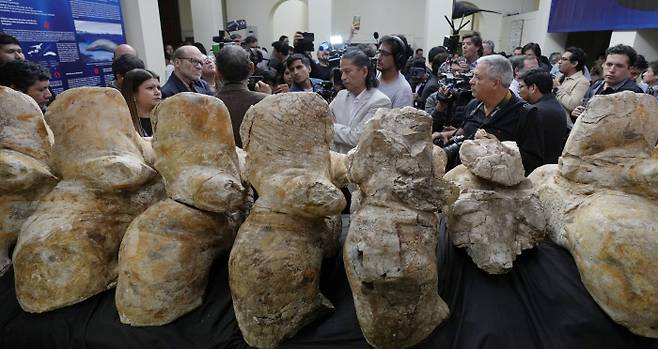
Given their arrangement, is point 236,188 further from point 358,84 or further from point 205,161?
point 358,84

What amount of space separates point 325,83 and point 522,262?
248cm

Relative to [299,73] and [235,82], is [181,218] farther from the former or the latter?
[299,73]

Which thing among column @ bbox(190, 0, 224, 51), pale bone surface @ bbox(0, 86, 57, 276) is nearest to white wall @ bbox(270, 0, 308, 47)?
column @ bbox(190, 0, 224, 51)

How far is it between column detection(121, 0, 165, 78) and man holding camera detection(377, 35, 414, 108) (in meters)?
3.14

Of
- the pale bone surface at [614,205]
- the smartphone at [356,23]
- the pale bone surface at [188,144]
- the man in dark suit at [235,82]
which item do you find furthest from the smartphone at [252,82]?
the smartphone at [356,23]

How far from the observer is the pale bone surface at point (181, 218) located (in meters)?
1.22

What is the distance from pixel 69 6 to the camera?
3814 millimetres

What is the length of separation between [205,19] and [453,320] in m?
9.37

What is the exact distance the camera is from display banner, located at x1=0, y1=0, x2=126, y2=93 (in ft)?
11.0

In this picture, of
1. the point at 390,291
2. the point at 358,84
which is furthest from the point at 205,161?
the point at 358,84

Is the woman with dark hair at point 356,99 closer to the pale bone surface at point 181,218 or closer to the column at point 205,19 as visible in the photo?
the pale bone surface at point 181,218

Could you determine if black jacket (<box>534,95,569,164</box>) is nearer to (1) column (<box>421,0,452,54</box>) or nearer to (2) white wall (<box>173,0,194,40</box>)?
(1) column (<box>421,0,452,54</box>)

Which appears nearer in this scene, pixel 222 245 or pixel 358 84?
pixel 222 245

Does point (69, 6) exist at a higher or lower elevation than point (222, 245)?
higher
